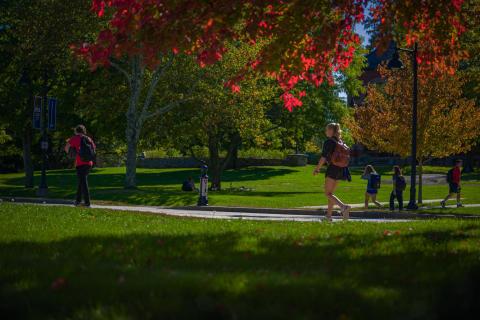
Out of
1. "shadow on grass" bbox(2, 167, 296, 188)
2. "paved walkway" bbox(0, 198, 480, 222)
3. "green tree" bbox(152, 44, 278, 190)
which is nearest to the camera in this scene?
"paved walkway" bbox(0, 198, 480, 222)

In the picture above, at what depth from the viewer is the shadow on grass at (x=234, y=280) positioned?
4.15m

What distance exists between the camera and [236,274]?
521cm

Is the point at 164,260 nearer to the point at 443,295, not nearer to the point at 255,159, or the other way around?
the point at 443,295

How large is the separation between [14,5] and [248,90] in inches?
447

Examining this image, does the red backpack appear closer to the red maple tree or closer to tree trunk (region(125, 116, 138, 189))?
the red maple tree

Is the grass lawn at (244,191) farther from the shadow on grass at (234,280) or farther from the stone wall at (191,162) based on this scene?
the shadow on grass at (234,280)

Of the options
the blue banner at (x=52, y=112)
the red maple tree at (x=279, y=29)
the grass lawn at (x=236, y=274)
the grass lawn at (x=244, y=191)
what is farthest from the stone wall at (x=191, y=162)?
the grass lawn at (x=236, y=274)

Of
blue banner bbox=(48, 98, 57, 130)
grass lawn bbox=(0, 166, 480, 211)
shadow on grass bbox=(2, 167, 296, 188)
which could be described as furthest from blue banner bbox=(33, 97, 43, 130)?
shadow on grass bbox=(2, 167, 296, 188)

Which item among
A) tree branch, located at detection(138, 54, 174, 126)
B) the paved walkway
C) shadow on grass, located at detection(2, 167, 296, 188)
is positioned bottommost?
shadow on grass, located at detection(2, 167, 296, 188)

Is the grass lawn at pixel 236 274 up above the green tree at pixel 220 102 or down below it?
below

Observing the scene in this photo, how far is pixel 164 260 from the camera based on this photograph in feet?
19.9

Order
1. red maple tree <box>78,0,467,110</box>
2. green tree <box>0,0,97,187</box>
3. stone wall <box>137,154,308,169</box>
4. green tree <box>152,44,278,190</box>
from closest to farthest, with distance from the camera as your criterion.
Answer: red maple tree <box>78,0,467,110</box> < green tree <box>0,0,97,187</box> < green tree <box>152,44,278,190</box> < stone wall <box>137,154,308,169</box>

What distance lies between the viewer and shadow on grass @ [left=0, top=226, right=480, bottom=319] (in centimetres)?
415

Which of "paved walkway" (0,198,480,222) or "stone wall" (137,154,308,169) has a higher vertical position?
"stone wall" (137,154,308,169)
